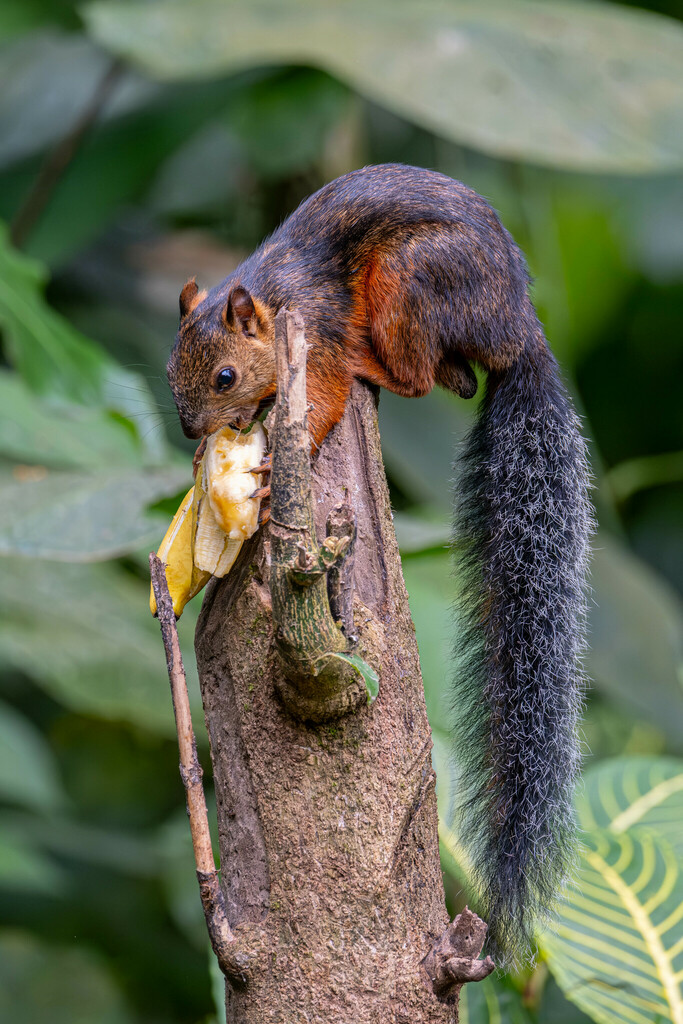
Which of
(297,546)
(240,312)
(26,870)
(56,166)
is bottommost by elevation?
(26,870)

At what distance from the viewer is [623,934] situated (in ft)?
3.86

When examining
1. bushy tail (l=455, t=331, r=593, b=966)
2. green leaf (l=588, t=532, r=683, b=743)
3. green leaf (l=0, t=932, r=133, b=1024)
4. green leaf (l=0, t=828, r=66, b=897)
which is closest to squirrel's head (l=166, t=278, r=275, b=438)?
bushy tail (l=455, t=331, r=593, b=966)

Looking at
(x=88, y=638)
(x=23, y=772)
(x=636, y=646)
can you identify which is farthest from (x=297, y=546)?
(x=23, y=772)

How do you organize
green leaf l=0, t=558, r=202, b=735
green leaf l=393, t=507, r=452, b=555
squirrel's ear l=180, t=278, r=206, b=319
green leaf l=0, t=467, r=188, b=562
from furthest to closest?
green leaf l=0, t=558, r=202, b=735 → green leaf l=393, t=507, r=452, b=555 → green leaf l=0, t=467, r=188, b=562 → squirrel's ear l=180, t=278, r=206, b=319

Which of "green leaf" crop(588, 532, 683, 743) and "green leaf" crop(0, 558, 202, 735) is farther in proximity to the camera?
"green leaf" crop(588, 532, 683, 743)

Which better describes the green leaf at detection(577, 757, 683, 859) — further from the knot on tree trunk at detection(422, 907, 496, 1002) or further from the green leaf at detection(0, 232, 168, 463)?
the green leaf at detection(0, 232, 168, 463)

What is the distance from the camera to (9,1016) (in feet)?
7.15

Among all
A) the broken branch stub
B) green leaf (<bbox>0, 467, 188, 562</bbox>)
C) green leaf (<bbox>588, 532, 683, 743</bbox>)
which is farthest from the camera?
green leaf (<bbox>588, 532, 683, 743</bbox>)

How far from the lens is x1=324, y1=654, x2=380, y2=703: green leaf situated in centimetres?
73

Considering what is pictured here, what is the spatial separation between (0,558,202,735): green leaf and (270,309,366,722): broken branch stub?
102 centimetres

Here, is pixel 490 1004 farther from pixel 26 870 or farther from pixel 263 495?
pixel 26 870

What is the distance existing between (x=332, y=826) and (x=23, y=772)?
1.78 m

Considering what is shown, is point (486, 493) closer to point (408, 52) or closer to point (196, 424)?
point (196, 424)

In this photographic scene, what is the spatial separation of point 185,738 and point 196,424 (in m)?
0.42
